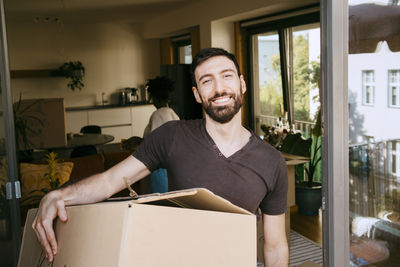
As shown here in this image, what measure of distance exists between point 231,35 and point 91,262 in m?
5.46

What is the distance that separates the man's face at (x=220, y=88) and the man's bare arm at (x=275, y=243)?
0.41 m

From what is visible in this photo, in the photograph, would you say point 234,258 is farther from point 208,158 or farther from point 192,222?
point 208,158

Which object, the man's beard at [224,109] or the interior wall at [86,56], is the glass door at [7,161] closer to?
the man's beard at [224,109]

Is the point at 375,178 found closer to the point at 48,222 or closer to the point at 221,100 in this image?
the point at 221,100

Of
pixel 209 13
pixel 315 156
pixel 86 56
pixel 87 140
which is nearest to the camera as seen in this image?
pixel 315 156

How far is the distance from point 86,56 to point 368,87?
792 cm

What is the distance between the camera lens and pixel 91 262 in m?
0.89

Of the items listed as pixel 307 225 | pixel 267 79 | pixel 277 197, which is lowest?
pixel 307 225

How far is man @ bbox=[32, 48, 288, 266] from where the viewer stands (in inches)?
59.8

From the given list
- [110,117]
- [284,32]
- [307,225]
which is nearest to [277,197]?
[307,225]

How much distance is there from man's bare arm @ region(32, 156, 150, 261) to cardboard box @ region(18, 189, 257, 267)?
0.03 meters

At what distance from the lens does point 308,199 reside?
179 inches

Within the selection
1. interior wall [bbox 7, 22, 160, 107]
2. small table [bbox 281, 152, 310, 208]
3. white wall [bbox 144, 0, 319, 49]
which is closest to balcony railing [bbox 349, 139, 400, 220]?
small table [bbox 281, 152, 310, 208]

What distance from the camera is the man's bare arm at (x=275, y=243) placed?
1570mm
